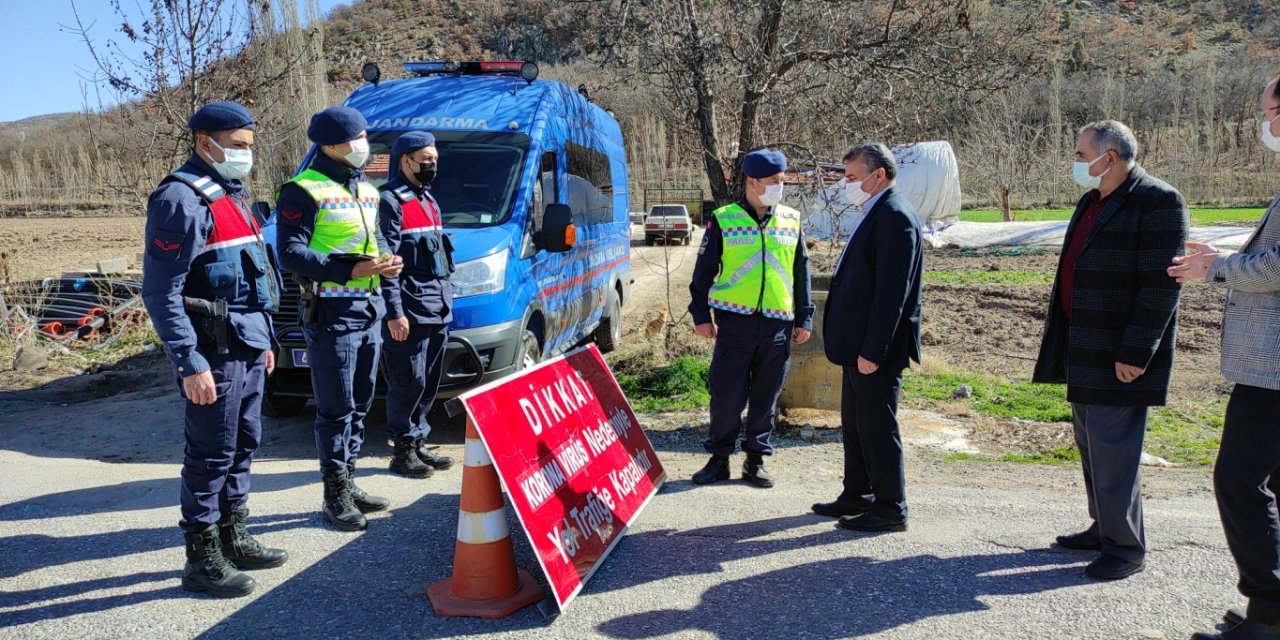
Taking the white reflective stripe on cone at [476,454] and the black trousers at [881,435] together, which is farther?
the black trousers at [881,435]

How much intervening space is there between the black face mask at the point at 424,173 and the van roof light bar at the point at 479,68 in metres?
2.58

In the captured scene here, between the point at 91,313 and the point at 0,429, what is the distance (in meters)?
4.49

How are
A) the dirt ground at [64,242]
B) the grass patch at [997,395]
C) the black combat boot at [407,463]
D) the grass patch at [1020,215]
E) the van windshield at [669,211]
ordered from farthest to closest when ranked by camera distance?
the grass patch at [1020,215] < the van windshield at [669,211] < the dirt ground at [64,242] < the grass patch at [997,395] < the black combat boot at [407,463]

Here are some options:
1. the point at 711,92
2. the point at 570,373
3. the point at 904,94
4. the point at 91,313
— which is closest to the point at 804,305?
the point at 570,373

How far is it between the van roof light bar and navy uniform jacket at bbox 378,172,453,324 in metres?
2.66

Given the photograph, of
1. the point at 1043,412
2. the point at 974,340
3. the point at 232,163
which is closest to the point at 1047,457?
the point at 1043,412

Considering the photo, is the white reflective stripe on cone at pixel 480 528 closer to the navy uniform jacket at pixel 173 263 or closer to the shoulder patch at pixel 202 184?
the navy uniform jacket at pixel 173 263

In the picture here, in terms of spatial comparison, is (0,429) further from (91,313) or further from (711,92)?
(711,92)

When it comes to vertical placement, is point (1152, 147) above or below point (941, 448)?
above

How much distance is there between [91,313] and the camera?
10.8m

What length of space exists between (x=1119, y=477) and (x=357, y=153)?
4.01 m

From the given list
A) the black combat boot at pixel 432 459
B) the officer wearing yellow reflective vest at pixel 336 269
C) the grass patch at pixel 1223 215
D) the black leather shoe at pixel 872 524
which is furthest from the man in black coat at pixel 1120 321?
the grass patch at pixel 1223 215

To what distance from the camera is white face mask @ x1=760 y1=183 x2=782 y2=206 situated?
15.8 feet

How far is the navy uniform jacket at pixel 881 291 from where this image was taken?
410 cm
